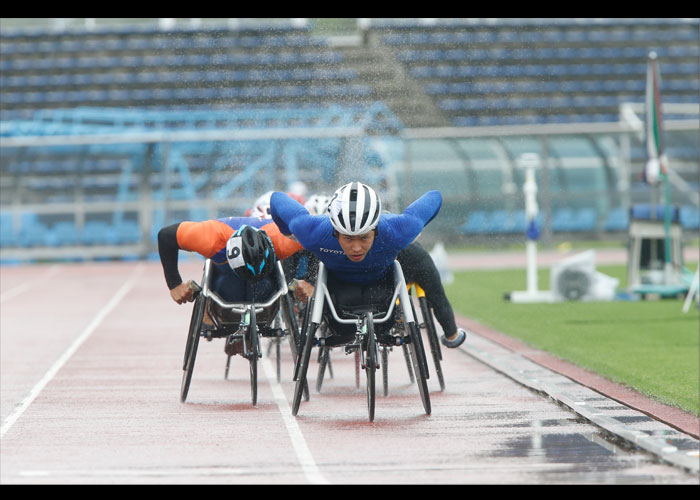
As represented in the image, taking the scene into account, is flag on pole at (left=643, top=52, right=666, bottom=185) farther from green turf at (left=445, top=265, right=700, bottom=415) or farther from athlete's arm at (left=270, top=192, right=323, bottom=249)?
athlete's arm at (left=270, top=192, right=323, bottom=249)

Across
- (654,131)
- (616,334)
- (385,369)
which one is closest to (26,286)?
(654,131)

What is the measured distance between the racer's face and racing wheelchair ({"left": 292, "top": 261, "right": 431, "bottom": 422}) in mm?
317

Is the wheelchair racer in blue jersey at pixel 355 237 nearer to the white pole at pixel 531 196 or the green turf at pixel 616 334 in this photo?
the green turf at pixel 616 334

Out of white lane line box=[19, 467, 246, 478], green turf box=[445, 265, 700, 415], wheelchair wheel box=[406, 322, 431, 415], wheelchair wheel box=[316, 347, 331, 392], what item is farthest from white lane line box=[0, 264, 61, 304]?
white lane line box=[19, 467, 246, 478]

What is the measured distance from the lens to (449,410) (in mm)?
8836

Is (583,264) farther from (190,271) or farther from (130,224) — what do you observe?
(130,224)

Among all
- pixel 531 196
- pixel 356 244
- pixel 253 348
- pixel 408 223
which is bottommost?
pixel 253 348

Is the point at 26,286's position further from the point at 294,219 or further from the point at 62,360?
the point at 294,219

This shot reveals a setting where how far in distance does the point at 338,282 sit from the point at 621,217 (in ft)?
81.6

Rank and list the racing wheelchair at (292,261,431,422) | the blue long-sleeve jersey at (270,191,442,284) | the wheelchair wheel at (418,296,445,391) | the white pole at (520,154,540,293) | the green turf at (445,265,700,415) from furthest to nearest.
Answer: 1. the white pole at (520,154,540,293)
2. the green turf at (445,265,700,415)
3. the wheelchair wheel at (418,296,445,391)
4. the blue long-sleeve jersey at (270,191,442,284)
5. the racing wheelchair at (292,261,431,422)

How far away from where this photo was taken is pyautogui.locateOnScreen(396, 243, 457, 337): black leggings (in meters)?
9.61

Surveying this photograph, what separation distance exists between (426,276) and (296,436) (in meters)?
2.36

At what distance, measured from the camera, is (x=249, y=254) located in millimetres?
8969

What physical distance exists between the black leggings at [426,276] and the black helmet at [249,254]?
113cm
